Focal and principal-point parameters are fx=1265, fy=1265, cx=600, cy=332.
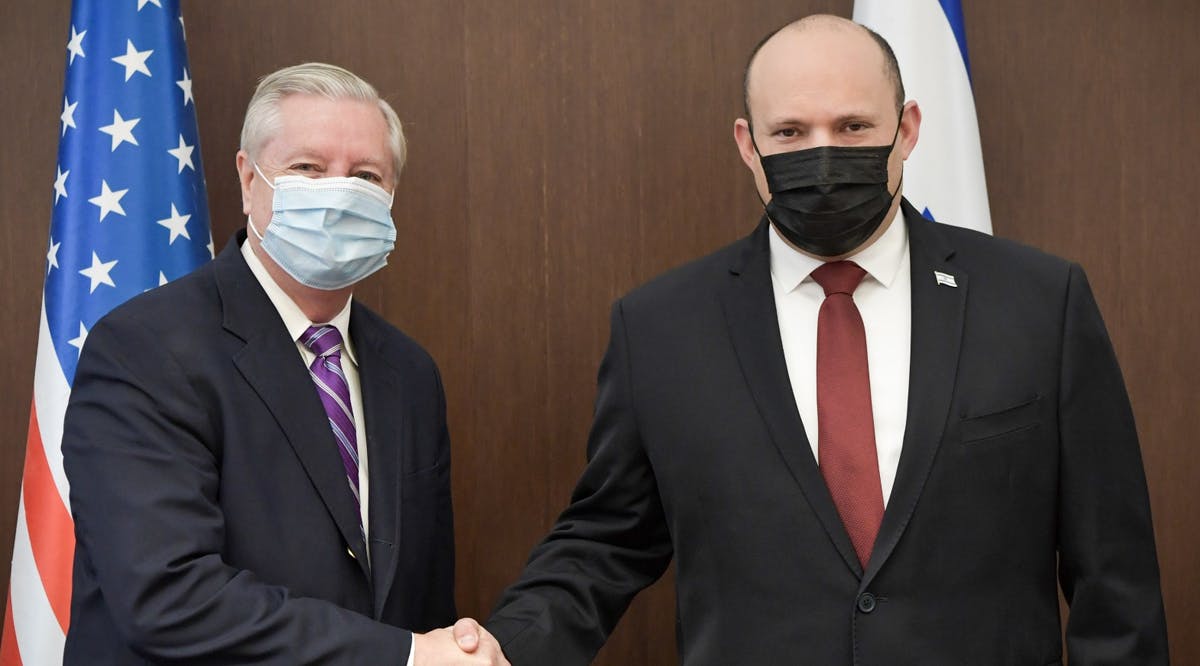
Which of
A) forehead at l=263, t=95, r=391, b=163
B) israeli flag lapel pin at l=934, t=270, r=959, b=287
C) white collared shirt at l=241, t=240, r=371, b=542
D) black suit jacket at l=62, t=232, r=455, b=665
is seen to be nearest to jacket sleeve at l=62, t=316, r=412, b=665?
black suit jacket at l=62, t=232, r=455, b=665

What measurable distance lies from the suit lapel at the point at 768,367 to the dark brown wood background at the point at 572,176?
1064 mm

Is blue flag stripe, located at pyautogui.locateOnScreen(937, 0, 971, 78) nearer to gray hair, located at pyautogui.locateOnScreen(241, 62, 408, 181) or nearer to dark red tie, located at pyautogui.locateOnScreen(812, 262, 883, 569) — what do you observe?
dark red tie, located at pyautogui.locateOnScreen(812, 262, 883, 569)

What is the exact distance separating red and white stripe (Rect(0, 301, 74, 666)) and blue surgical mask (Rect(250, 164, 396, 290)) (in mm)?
846

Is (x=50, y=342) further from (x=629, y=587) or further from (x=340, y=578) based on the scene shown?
(x=629, y=587)

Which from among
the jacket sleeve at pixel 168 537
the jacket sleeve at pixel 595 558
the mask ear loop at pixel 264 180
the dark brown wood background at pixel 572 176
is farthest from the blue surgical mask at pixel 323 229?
the dark brown wood background at pixel 572 176

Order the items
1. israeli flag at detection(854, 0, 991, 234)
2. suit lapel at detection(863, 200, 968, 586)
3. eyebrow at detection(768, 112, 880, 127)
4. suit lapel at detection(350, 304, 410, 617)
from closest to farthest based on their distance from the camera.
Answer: suit lapel at detection(863, 200, 968, 586), eyebrow at detection(768, 112, 880, 127), suit lapel at detection(350, 304, 410, 617), israeli flag at detection(854, 0, 991, 234)

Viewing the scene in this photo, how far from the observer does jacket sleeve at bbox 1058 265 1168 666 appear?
1.77 meters

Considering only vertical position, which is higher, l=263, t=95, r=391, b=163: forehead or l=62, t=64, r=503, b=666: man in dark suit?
l=263, t=95, r=391, b=163: forehead

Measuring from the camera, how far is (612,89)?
2.99 metres

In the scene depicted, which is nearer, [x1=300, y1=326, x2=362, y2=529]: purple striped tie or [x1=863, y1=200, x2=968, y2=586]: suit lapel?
[x1=863, y1=200, x2=968, y2=586]: suit lapel

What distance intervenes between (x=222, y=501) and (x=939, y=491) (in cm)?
102

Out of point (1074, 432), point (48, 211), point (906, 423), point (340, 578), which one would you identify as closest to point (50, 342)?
point (48, 211)

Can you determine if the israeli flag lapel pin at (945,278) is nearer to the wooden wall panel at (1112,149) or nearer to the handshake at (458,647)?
the handshake at (458,647)

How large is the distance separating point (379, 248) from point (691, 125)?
1.16 meters
